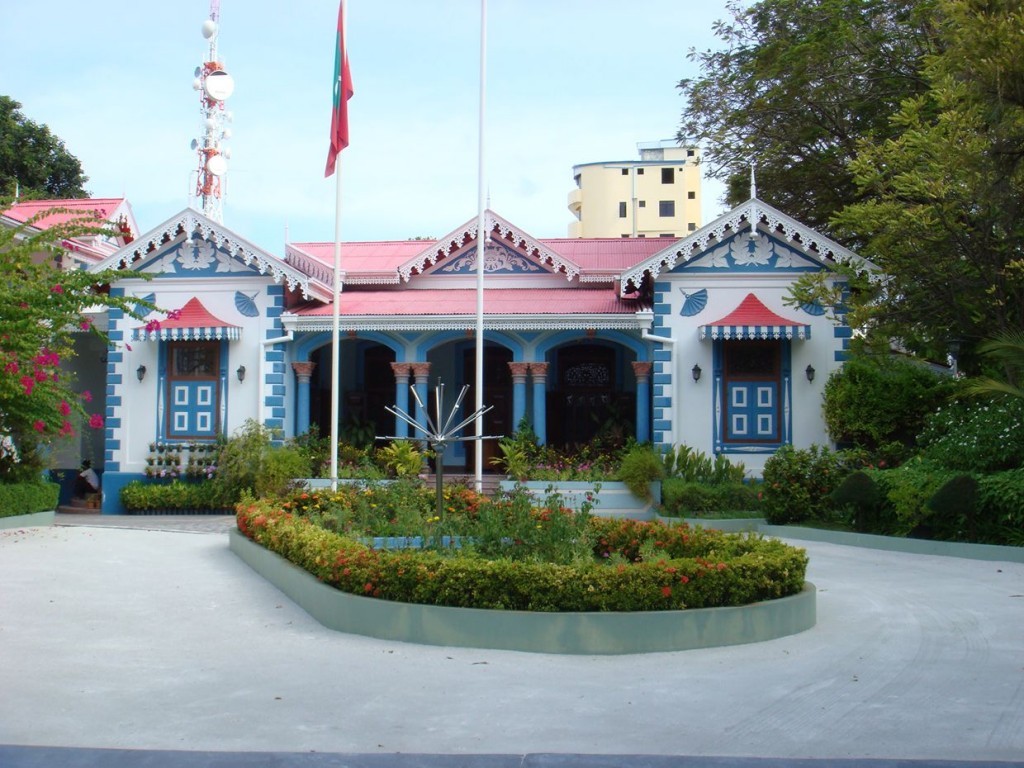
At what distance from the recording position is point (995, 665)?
8.10 m

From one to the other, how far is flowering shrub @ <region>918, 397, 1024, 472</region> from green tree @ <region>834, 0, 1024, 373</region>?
48.6 inches

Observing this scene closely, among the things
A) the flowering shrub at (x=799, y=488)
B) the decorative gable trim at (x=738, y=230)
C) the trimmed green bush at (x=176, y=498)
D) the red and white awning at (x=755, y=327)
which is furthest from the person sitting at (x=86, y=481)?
the flowering shrub at (x=799, y=488)

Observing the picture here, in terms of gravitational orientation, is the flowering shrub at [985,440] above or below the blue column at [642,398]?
below

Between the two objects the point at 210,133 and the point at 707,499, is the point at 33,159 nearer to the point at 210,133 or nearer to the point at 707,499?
the point at 210,133

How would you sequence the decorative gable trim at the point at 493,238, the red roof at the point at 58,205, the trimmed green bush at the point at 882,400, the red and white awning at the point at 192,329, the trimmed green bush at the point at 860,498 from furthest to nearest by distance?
the red roof at the point at 58,205 → the decorative gable trim at the point at 493,238 → the red and white awning at the point at 192,329 → the trimmed green bush at the point at 882,400 → the trimmed green bush at the point at 860,498

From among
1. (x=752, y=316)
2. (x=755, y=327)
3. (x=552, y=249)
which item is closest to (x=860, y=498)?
(x=755, y=327)

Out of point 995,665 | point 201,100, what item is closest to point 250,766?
point 995,665

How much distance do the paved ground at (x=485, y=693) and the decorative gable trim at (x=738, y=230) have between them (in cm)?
1065

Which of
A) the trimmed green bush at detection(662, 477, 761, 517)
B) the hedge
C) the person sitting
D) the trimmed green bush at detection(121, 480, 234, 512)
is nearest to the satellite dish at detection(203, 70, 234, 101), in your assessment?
the person sitting

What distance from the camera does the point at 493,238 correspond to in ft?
80.3

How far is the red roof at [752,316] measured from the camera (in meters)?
20.7

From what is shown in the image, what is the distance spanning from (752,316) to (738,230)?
5.62 ft

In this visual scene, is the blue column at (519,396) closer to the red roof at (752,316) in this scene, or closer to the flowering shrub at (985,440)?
the red roof at (752,316)

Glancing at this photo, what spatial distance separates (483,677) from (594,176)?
68852 millimetres
